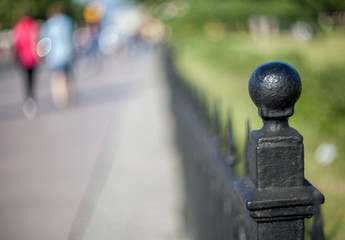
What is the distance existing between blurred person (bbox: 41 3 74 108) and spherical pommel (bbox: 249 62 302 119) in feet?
31.7

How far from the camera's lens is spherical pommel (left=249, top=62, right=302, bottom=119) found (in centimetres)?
144

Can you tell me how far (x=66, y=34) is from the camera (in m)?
10.8

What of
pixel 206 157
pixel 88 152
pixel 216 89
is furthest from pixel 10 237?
pixel 216 89

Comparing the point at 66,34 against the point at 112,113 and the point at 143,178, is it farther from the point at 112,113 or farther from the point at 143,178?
the point at 143,178

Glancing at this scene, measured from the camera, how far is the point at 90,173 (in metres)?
6.07

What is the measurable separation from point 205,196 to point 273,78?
5.23 ft

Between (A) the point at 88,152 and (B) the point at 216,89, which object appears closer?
(A) the point at 88,152

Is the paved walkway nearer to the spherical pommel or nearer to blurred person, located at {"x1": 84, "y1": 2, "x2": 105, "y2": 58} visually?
the spherical pommel

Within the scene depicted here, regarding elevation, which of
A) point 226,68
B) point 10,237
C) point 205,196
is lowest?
point 226,68

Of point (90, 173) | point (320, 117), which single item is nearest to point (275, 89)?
point (320, 117)

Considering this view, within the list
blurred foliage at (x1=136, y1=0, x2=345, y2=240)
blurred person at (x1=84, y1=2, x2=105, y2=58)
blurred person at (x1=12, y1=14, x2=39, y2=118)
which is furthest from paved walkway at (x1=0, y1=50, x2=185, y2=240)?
blurred person at (x1=84, y1=2, x2=105, y2=58)

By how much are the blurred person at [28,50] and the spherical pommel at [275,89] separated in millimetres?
9128

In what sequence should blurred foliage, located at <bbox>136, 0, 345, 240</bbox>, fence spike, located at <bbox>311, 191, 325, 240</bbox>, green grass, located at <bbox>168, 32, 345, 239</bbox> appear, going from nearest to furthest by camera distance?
fence spike, located at <bbox>311, 191, 325, 240</bbox>, green grass, located at <bbox>168, 32, 345, 239</bbox>, blurred foliage, located at <bbox>136, 0, 345, 240</bbox>

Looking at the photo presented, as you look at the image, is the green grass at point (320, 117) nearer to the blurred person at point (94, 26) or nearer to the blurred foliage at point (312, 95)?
the blurred foliage at point (312, 95)
